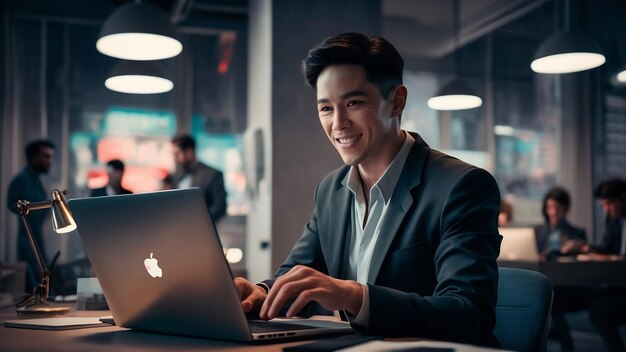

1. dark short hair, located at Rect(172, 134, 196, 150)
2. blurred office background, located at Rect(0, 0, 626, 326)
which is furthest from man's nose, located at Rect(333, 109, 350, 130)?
blurred office background, located at Rect(0, 0, 626, 326)

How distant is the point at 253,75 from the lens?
6223mm

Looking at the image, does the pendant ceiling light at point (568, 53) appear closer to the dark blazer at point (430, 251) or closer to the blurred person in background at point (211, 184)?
the blurred person in background at point (211, 184)

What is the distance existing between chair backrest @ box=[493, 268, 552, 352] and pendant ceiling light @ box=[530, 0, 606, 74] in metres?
3.53

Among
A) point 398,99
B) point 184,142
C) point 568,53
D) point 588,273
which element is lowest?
point 588,273

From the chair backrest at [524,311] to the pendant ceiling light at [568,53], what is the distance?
11.6 feet

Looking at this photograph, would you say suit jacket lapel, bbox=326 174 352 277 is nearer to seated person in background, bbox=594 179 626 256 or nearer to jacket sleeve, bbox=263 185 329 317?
jacket sleeve, bbox=263 185 329 317

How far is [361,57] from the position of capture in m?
1.65

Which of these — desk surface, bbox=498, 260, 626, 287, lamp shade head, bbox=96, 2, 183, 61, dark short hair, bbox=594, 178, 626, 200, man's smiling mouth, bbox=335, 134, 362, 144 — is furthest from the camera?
dark short hair, bbox=594, 178, 626, 200

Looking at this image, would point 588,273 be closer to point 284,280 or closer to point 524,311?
point 524,311

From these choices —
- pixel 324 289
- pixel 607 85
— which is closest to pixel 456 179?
pixel 324 289

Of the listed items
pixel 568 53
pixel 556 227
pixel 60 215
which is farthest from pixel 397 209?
pixel 556 227

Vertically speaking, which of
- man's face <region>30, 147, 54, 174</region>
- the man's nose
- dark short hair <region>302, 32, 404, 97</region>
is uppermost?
man's face <region>30, 147, 54, 174</region>

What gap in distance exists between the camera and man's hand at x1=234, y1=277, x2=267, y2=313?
1.48 metres

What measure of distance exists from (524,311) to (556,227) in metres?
5.21
